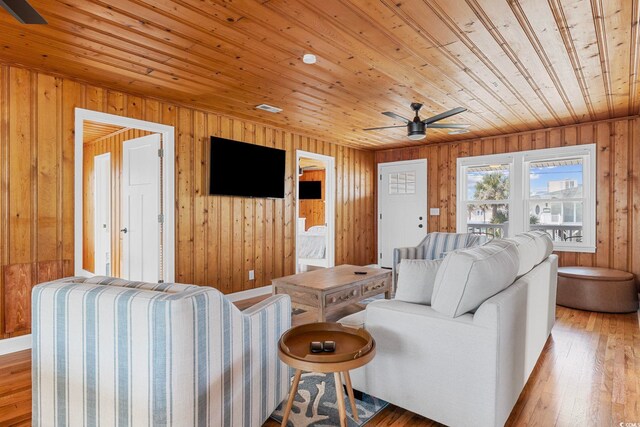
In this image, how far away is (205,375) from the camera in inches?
55.2

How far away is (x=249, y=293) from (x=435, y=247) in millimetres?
2576

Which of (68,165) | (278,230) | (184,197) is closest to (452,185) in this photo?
(278,230)

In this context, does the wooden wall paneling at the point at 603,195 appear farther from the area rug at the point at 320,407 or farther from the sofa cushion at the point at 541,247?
the area rug at the point at 320,407

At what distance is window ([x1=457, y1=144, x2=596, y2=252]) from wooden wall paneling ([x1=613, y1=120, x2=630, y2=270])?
24 cm

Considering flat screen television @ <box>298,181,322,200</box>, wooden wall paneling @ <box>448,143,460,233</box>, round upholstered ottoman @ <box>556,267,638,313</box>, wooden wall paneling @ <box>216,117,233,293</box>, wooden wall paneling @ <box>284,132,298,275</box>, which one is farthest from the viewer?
flat screen television @ <box>298,181,322,200</box>

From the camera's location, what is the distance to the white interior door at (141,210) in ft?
13.3

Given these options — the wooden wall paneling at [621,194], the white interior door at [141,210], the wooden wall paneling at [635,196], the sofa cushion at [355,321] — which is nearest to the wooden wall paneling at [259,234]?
the white interior door at [141,210]

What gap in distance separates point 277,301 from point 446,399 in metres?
0.99

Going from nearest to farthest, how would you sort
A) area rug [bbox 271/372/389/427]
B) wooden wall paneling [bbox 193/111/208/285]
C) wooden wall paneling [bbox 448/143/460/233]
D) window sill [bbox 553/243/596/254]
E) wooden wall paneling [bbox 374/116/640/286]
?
1. area rug [bbox 271/372/389/427]
2. wooden wall paneling [bbox 193/111/208/285]
3. wooden wall paneling [bbox 374/116/640/286]
4. window sill [bbox 553/243/596/254]
5. wooden wall paneling [bbox 448/143/460/233]

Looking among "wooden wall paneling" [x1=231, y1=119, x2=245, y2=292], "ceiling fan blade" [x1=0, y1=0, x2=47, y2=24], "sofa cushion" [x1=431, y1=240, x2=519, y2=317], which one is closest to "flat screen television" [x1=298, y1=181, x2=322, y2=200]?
"wooden wall paneling" [x1=231, y1=119, x2=245, y2=292]

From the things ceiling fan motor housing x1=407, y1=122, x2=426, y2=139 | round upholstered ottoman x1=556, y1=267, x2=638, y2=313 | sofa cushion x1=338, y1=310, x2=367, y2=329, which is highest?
ceiling fan motor housing x1=407, y1=122, x2=426, y2=139

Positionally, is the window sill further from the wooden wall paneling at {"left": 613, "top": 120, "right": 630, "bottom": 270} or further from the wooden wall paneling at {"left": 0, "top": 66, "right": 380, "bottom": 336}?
the wooden wall paneling at {"left": 0, "top": 66, "right": 380, "bottom": 336}

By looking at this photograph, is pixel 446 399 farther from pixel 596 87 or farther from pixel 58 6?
pixel 596 87

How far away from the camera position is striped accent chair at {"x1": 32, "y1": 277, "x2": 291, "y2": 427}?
130cm
